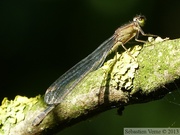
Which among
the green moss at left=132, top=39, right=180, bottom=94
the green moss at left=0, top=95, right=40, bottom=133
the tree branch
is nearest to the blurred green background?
the green moss at left=0, top=95, right=40, bottom=133

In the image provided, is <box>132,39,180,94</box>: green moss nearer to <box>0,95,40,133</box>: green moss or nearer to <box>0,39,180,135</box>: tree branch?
<box>0,39,180,135</box>: tree branch

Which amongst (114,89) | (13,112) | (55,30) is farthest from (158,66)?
(55,30)

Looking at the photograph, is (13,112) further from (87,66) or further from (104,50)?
(104,50)

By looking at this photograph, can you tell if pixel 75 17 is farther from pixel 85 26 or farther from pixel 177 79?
pixel 177 79

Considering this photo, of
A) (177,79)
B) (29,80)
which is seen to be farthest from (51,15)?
(177,79)

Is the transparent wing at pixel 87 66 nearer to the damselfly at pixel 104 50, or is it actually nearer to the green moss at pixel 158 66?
the damselfly at pixel 104 50

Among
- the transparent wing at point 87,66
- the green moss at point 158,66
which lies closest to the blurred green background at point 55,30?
the transparent wing at point 87,66
